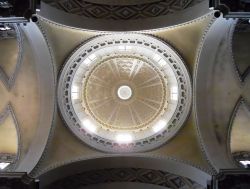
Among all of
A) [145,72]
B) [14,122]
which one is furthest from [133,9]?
[14,122]

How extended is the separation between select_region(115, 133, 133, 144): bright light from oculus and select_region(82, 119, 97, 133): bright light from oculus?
0.94 meters

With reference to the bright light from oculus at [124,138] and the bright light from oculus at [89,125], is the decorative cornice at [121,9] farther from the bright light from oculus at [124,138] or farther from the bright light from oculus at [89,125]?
the bright light from oculus at [124,138]

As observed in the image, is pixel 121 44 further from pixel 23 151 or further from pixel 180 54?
pixel 23 151

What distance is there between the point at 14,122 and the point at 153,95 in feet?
18.0

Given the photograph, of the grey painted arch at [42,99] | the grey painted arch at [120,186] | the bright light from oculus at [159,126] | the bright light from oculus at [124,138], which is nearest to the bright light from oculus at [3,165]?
the grey painted arch at [42,99]

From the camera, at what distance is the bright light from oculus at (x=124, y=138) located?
16030 mm

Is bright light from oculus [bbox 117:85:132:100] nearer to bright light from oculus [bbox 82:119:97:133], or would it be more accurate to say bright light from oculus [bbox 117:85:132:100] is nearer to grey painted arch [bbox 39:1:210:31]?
bright light from oculus [bbox 82:119:97:133]

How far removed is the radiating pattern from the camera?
17.5 metres

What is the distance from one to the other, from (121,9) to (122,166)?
5.34 meters

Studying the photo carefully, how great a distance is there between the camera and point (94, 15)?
49.2 ft

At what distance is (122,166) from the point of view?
615 inches

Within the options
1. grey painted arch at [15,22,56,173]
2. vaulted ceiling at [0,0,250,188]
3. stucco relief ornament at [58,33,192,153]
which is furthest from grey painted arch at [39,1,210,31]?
grey painted arch at [15,22,56,173]

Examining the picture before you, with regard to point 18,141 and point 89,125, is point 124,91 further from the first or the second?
point 18,141

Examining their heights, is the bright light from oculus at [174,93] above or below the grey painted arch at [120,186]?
above
